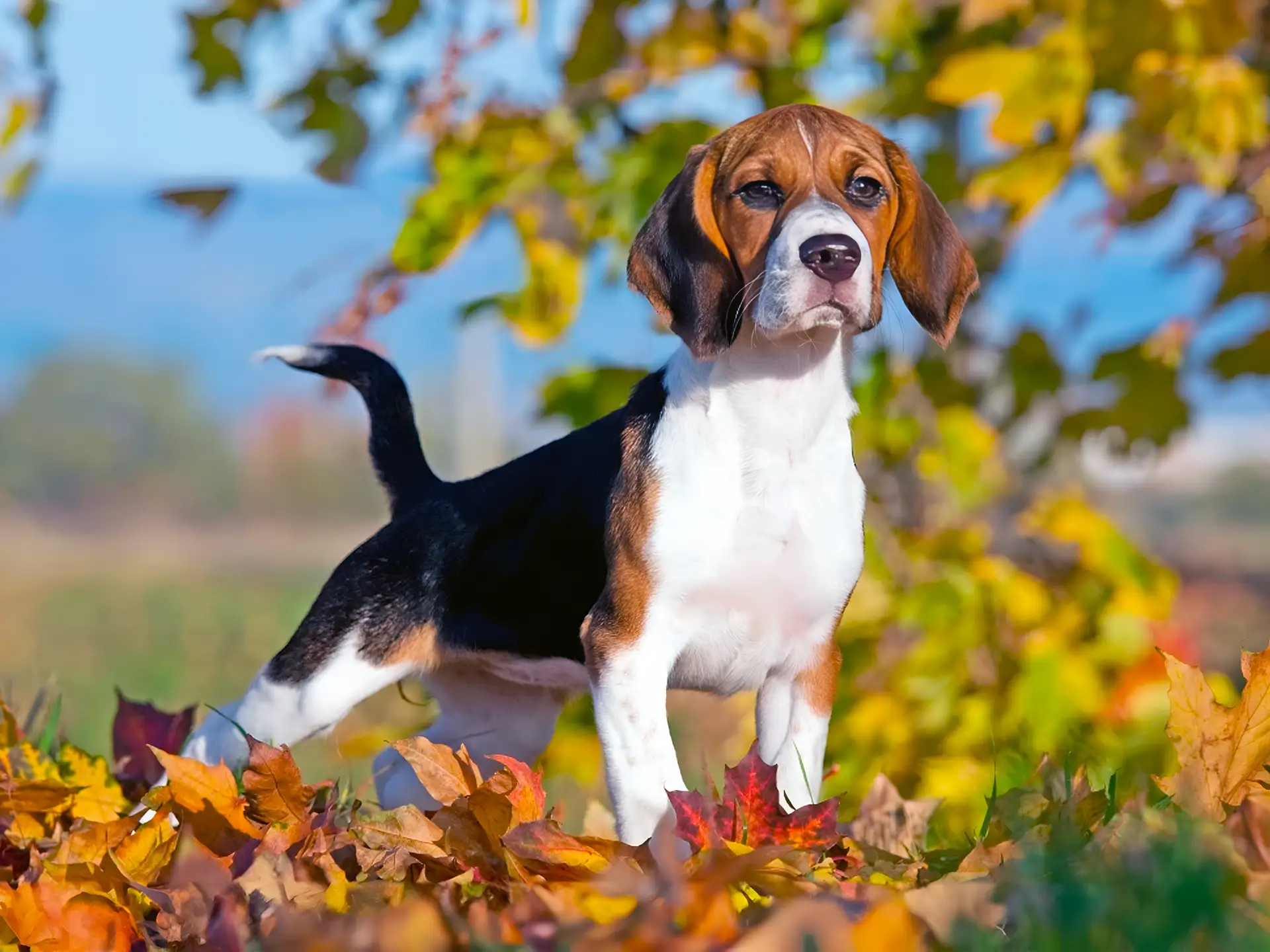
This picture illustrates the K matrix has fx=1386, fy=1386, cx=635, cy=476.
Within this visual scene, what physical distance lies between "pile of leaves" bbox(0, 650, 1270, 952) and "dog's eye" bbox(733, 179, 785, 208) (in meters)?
0.91

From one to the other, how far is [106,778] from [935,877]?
1.58 meters

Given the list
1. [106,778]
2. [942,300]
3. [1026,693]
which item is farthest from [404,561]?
[1026,693]

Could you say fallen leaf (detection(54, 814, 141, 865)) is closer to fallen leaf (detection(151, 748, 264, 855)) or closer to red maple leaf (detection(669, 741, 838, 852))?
fallen leaf (detection(151, 748, 264, 855))

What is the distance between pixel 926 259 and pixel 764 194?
0.99 ft

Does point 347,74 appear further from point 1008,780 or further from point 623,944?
point 623,944

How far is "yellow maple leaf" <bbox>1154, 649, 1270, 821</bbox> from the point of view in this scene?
5.98 feet

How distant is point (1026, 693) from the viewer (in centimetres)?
349

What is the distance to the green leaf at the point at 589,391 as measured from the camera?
348 centimetres

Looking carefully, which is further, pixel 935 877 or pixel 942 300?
pixel 942 300

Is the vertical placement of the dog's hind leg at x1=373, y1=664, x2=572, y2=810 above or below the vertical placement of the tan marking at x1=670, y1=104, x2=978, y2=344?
below

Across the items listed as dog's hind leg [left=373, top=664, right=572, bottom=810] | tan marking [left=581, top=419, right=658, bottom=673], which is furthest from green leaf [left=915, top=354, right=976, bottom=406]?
tan marking [left=581, top=419, right=658, bottom=673]

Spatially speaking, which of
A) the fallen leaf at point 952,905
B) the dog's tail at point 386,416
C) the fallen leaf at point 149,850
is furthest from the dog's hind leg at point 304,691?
the fallen leaf at point 952,905

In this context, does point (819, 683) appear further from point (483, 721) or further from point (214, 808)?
point (214, 808)

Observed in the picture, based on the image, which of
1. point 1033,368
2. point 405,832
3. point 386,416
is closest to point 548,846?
point 405,832
